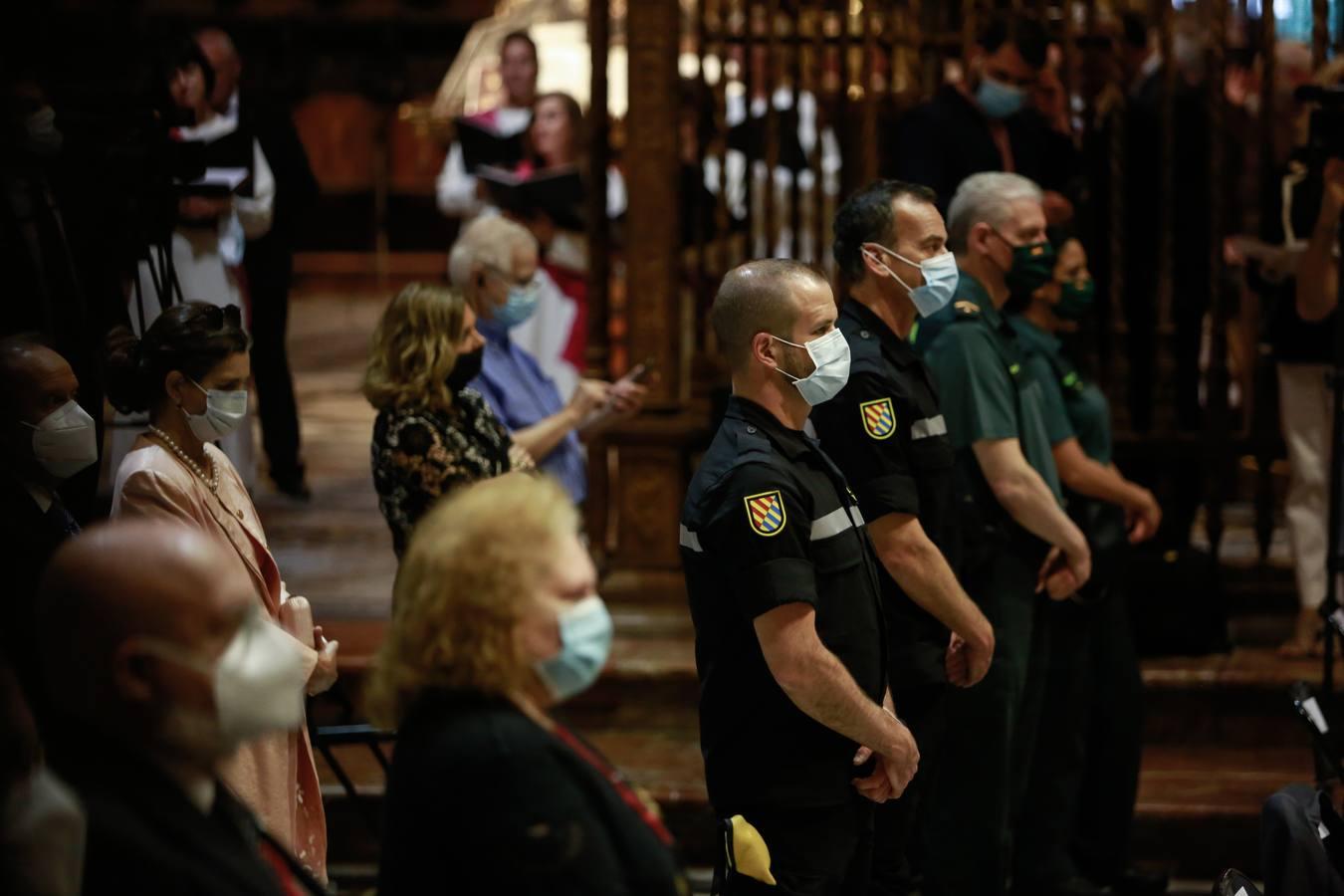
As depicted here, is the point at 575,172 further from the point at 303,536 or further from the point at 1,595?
the point at 1,595

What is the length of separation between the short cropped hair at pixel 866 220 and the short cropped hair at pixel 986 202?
16.4 inches

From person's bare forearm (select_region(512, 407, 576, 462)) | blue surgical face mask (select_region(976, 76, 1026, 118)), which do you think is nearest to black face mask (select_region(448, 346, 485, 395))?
person's bare forearm (select_region(512, 407, 576, 462))

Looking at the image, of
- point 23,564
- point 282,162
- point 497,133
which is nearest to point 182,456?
point 23,564

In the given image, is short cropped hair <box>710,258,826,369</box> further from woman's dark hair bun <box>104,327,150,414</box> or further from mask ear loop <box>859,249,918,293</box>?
woman's dark hair bun <box>104,327,150,414</box>

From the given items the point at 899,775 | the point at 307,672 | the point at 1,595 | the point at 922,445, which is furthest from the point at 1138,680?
the point at 1,595

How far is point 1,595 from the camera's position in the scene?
9.78ft

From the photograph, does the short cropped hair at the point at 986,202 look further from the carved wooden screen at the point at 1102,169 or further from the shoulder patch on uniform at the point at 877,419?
the carved wooden screen at the point at 1102,169

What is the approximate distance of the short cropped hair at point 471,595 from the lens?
85.3 inches

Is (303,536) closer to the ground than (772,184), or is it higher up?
closer to the ground

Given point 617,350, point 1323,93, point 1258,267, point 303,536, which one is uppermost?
point 1323,93

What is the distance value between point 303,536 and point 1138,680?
3271 mm

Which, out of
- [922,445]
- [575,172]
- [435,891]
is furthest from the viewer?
[575,172]

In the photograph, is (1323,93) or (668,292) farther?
(668,292)

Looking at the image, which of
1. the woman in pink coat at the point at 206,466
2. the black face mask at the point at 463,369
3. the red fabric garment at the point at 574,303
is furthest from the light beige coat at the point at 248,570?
the red fabric garment at the point at 574,303
